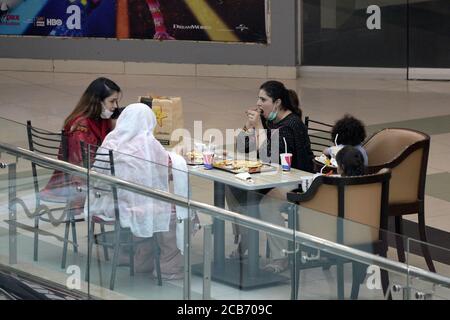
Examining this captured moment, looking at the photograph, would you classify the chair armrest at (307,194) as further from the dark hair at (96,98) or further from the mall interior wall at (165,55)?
the mall interior wall at (165,55)

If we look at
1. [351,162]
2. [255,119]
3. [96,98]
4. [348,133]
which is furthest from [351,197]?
[96,98]

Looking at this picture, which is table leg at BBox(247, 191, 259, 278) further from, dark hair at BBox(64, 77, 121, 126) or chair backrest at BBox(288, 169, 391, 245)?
dark hair at BBox(64, 77, 121, 126)

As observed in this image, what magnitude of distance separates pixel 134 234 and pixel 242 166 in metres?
1.42

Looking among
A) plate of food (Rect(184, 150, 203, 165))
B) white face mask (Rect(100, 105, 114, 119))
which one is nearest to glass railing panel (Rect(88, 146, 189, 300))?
plate of food (Rect(184, 150, 203, 165))

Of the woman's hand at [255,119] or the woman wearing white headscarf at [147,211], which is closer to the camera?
the woman wearing white headscarf at [147,211]

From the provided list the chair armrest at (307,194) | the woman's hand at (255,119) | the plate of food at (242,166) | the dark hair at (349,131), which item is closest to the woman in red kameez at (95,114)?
the plate of food at (242,166)

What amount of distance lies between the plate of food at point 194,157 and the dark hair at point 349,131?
0.95 m

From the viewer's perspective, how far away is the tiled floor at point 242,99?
12.6 metres

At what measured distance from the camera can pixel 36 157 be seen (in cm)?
690

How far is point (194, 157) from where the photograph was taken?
8.06 metres

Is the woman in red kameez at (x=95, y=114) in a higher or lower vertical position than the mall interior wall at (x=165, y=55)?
lower

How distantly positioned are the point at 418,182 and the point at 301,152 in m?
0.88

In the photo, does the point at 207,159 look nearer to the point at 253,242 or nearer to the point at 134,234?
the point at 134,234
